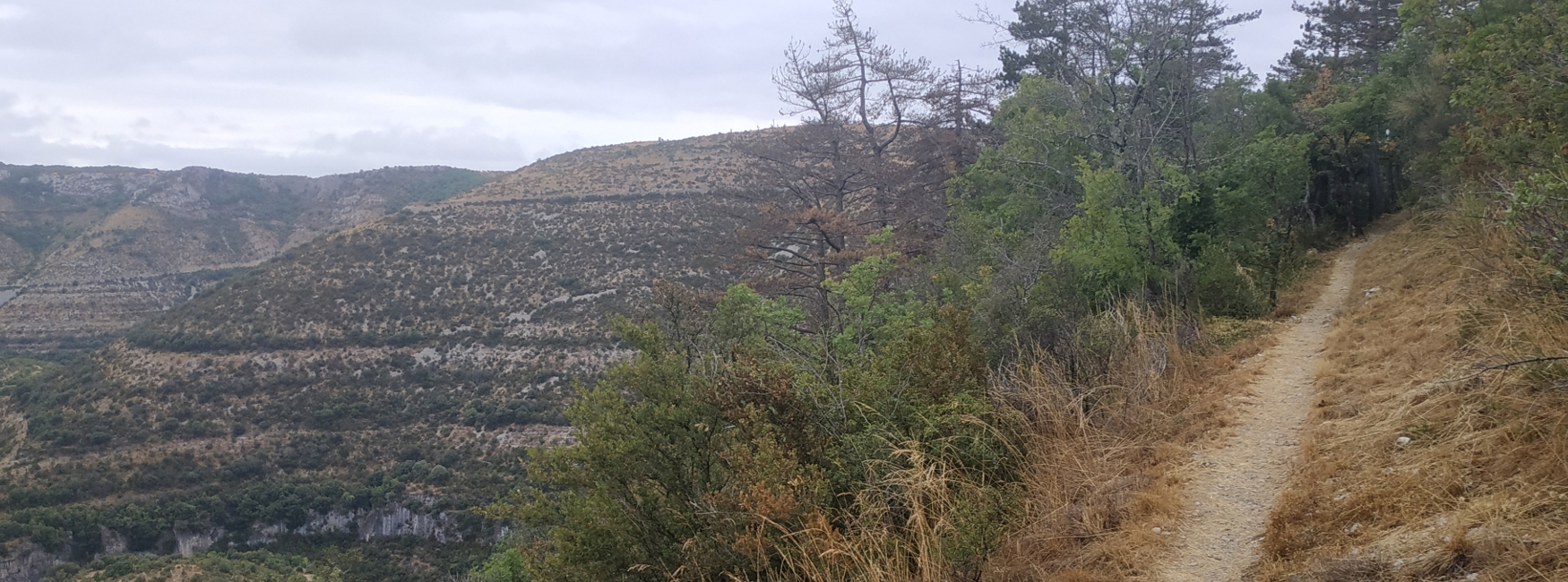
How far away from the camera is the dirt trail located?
412cm

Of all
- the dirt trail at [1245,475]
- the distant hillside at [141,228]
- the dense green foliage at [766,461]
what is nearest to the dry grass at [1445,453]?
the dirt trail at [1245,475]

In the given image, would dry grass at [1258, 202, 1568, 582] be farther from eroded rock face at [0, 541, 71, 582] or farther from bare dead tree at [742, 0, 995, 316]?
eroded rock face at [0, 541, 71, 582]

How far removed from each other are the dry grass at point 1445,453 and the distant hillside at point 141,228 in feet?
248

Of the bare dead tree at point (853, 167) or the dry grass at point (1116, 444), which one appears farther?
the bare dead tree at point (853, 167)

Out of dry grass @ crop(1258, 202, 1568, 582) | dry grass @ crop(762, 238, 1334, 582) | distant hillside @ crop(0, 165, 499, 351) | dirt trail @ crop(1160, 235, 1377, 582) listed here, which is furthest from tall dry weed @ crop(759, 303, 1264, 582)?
distant hillside @ crop(0, 165, 499, 351)

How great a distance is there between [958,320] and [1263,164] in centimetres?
911

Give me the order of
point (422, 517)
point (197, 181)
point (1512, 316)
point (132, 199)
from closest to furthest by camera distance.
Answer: point (1512, 316)
point (422, 517)
point (132, 199)
point (197, 181)

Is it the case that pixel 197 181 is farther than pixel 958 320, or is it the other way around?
pixel 197 181

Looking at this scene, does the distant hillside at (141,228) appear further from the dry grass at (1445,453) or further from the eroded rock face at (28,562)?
the dry grass at (1445,453)

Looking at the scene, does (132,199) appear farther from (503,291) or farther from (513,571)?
(513,571)

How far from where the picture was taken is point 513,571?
18.5m

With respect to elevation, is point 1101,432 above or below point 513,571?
above

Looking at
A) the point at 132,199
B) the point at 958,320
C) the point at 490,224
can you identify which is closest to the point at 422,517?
the point at 490,224

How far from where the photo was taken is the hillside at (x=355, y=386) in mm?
30156
